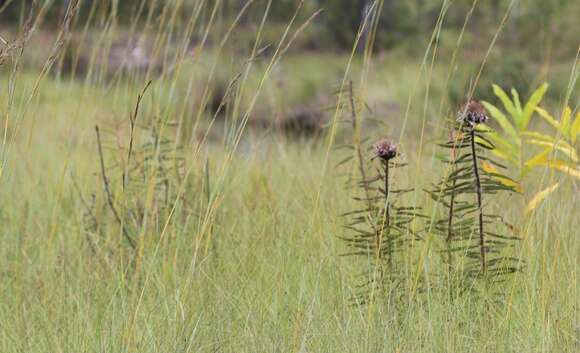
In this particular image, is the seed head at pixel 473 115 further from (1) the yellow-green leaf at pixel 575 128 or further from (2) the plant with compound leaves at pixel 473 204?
(1) the yellow-green leaf at pixel 575 128

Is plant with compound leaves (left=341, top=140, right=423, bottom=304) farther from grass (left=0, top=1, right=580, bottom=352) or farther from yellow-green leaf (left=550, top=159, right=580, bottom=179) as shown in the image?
yellow-green leaf (left=550, top=159, right=580, bottom=179)

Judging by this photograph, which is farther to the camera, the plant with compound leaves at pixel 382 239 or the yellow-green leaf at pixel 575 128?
the yellow-green leaf at pixel 575 128

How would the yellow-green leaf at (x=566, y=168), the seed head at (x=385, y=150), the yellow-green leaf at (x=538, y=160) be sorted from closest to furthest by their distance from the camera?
the seed head at (x=385, y=150), the yellow-green leaf at (x=566, y=168), the yellow-green leaf at (x=538, y=160)

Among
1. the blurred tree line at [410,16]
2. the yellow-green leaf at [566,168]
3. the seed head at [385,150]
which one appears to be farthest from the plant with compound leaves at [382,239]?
the blurred tree line at [410,16]

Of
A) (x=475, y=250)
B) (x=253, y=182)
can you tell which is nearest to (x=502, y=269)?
(x=475, y=250)

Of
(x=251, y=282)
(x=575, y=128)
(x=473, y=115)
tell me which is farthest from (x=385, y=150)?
(x=575, y=128)

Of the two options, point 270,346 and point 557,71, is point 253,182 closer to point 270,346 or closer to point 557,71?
point 270,346

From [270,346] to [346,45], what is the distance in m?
13.6

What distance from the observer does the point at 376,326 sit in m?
1.94

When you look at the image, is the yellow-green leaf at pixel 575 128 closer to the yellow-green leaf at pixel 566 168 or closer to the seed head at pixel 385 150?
the yellow-green leaf at pixel 566 168

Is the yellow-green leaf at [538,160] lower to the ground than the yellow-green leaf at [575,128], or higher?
lower

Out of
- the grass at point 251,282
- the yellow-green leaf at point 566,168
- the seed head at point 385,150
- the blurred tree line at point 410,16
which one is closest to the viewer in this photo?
the grass at point 251,282

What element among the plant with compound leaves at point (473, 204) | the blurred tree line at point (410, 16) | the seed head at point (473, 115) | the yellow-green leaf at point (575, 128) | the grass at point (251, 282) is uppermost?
→ the blurred tree line at point (410, 16)

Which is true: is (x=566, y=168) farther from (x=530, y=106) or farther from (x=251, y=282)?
(x=251, y=282)
